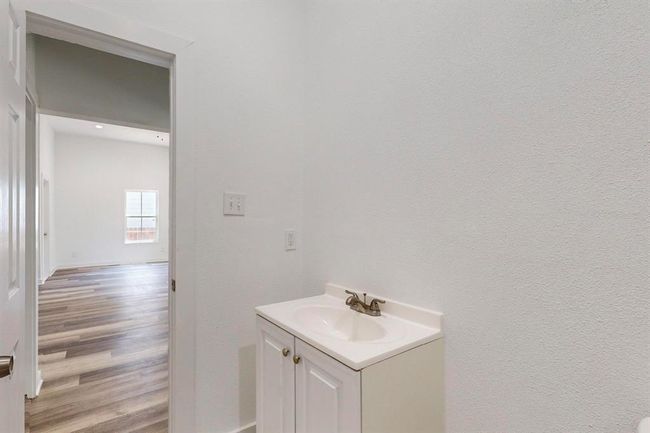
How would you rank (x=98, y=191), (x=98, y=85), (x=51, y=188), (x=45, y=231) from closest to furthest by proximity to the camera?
1. (x=98, y=85)
2. (x=45, y=231)
3. (x=51, y=188)
4. (x=98, y=191)

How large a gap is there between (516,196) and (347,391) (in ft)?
2.78

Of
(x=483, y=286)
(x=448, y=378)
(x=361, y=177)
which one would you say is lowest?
(x=448, y=378)

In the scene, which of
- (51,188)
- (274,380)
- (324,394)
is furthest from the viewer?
(51,188)

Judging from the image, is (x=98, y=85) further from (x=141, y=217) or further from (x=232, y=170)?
(x=141, y=217)

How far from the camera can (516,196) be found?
0.99 metres

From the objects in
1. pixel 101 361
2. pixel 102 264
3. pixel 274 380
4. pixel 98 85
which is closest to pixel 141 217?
pixel 102 264

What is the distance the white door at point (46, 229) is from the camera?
578 centimetres

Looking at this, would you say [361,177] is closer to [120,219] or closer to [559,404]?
[559,404]

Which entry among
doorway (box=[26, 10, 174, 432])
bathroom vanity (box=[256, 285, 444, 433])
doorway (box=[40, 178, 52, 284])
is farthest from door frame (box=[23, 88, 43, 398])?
doorway (box=[40, 178, 52, 284])

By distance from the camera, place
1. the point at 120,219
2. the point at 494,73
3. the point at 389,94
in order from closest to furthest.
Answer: the point at 494,73 < the point at 389,94 < the point at 120,219

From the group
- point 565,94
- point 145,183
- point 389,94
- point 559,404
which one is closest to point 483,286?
point 559,404

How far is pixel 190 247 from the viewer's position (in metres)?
1.56

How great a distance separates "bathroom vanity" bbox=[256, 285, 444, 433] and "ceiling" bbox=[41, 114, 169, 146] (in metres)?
5.83

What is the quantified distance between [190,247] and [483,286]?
4.49ft
